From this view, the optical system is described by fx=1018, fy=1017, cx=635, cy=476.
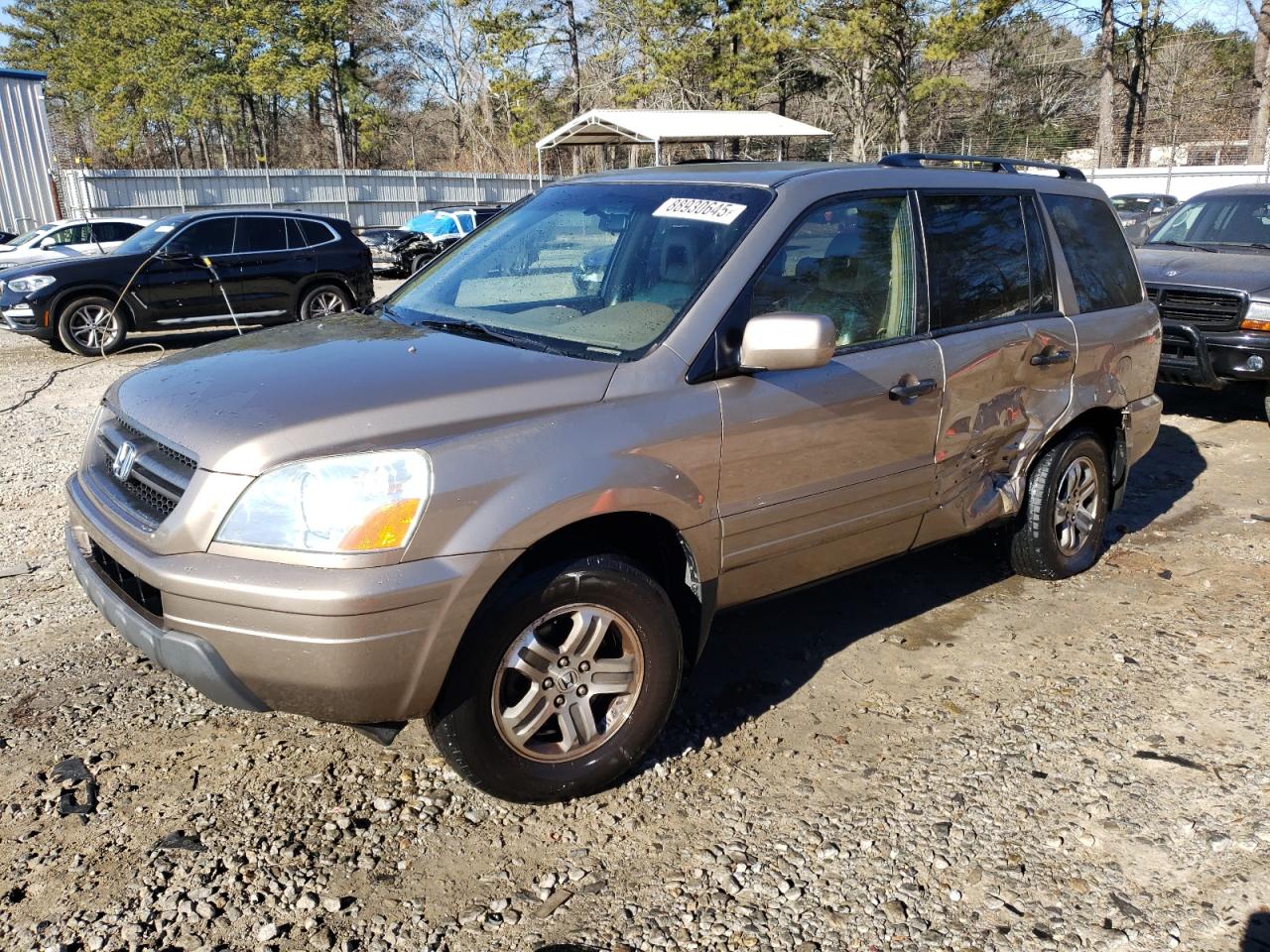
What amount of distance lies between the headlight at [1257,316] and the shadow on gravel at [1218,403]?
3.67 ft

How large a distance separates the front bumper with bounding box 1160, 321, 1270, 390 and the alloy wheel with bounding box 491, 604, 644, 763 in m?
6.47

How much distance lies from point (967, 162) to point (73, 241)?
17.0 m

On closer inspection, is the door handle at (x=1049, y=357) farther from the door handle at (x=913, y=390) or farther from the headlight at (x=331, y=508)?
the headlight at (x=331, y=508)

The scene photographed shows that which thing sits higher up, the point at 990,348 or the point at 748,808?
the point at 990,348

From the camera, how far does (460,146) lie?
48438mm

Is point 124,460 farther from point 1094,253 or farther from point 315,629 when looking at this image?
point 1094,253

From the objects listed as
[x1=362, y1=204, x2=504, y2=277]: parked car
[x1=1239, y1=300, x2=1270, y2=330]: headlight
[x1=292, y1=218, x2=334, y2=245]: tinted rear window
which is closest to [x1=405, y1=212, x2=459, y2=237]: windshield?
[x1=362, y1=204, x2=504, y2=277]: parked car

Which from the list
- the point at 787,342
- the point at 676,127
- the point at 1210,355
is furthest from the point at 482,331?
the point at 676,127

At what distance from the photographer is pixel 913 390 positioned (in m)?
3.68

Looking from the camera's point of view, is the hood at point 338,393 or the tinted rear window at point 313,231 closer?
the hood at point 338,393

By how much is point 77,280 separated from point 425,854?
1134cm

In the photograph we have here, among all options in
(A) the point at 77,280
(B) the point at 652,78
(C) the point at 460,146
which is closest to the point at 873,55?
(B) the point at 652,78

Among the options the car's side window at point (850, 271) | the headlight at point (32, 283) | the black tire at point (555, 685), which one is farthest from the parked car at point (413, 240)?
the black tire at point (555, 685)

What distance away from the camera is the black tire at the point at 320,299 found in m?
13.2
